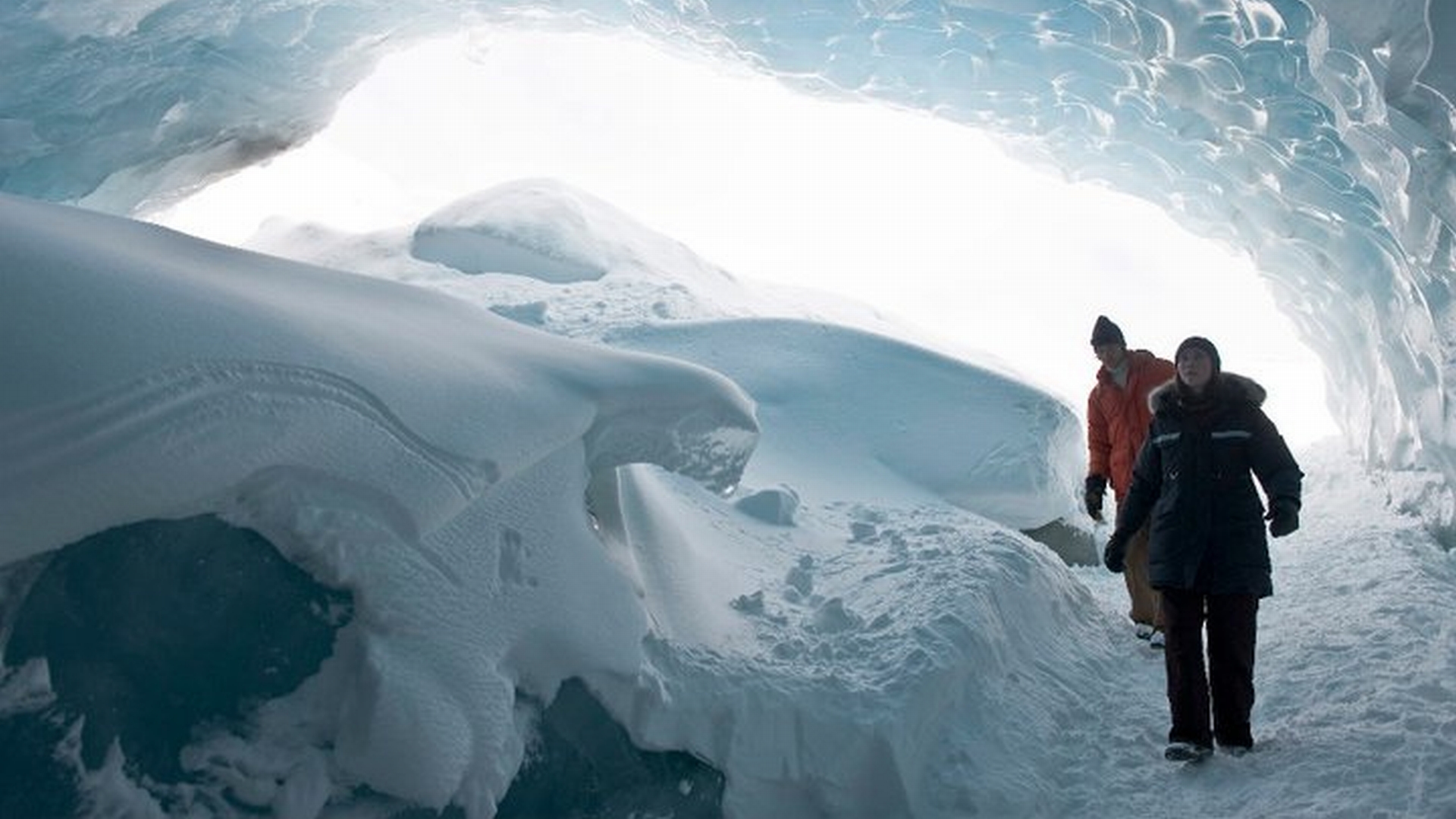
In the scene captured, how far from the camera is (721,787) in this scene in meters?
3.15

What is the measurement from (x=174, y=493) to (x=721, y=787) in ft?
5.55

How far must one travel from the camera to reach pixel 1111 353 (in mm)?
5492

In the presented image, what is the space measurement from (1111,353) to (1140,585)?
113cm

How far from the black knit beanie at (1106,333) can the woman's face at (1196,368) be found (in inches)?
69.4

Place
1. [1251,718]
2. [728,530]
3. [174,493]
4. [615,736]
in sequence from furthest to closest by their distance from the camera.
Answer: [728,530]
[1251,718]
[615,736]
[174,493]

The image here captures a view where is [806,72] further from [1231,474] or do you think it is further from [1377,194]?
[1231,474]

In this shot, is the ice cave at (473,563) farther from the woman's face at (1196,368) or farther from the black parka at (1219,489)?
the woman's face at (1196,368)

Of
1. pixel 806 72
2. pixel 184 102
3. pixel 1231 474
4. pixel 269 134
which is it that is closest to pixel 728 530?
pixel 1231 474

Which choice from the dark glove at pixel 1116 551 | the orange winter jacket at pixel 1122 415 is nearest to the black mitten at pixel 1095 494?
the orange winter jacket at pixel 1122 415

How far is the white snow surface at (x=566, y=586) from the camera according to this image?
90.0 inches

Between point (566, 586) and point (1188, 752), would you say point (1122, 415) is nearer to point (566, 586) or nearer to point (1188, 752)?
point (1188, 752)

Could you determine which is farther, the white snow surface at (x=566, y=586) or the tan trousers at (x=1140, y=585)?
the tan trousers at (x=1140, y=585)

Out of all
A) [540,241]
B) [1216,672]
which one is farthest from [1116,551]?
[540,241]

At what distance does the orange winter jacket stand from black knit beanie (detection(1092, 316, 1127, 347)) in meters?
0.11
